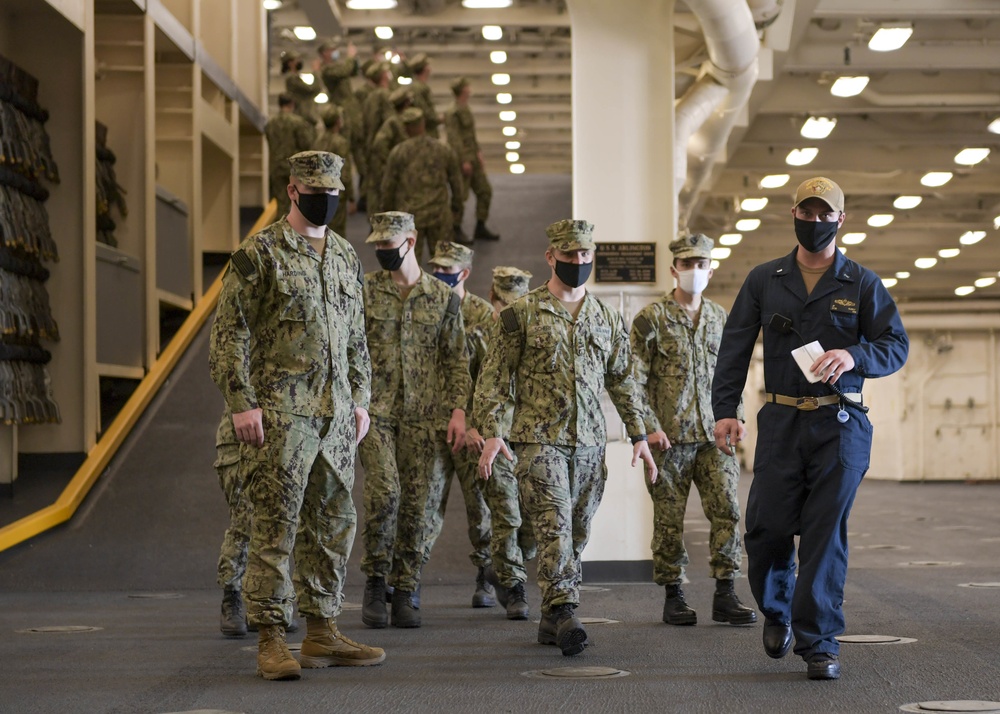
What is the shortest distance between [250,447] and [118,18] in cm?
750

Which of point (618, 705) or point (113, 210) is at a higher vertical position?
point (113, 210)

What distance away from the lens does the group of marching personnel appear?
11.9 m

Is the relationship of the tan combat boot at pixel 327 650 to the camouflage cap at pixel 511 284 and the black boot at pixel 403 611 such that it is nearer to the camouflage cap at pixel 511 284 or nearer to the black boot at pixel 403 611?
the black boot at pixel 403 611

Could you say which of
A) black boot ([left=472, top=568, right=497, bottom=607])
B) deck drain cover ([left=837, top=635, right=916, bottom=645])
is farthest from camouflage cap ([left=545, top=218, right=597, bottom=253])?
black boot ([left=472, top=568, right=497, bottom=607])

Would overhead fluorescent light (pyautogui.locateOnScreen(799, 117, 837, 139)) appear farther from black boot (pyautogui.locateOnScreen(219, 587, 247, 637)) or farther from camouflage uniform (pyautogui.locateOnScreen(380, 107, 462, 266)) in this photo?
black boot (pyautogui.locateOnScreen(219, 587, 247, 637))

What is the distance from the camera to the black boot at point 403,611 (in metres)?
5.85

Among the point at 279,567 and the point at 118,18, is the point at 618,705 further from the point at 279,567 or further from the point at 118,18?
the point at 118,18

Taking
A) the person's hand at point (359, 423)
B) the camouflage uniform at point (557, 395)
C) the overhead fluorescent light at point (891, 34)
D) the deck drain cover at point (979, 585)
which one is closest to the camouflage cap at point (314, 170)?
the person's hand at point (359, 423)

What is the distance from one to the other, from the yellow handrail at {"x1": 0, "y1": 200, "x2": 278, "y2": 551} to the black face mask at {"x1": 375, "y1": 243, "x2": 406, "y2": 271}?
3587mm

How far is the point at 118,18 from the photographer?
35.2ft

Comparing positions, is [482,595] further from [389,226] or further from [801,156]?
[801,156]

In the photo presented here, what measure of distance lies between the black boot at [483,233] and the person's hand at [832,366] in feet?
29.5

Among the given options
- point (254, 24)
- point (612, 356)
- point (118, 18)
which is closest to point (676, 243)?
point (612, 356)

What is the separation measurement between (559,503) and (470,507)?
1700 millimetres
